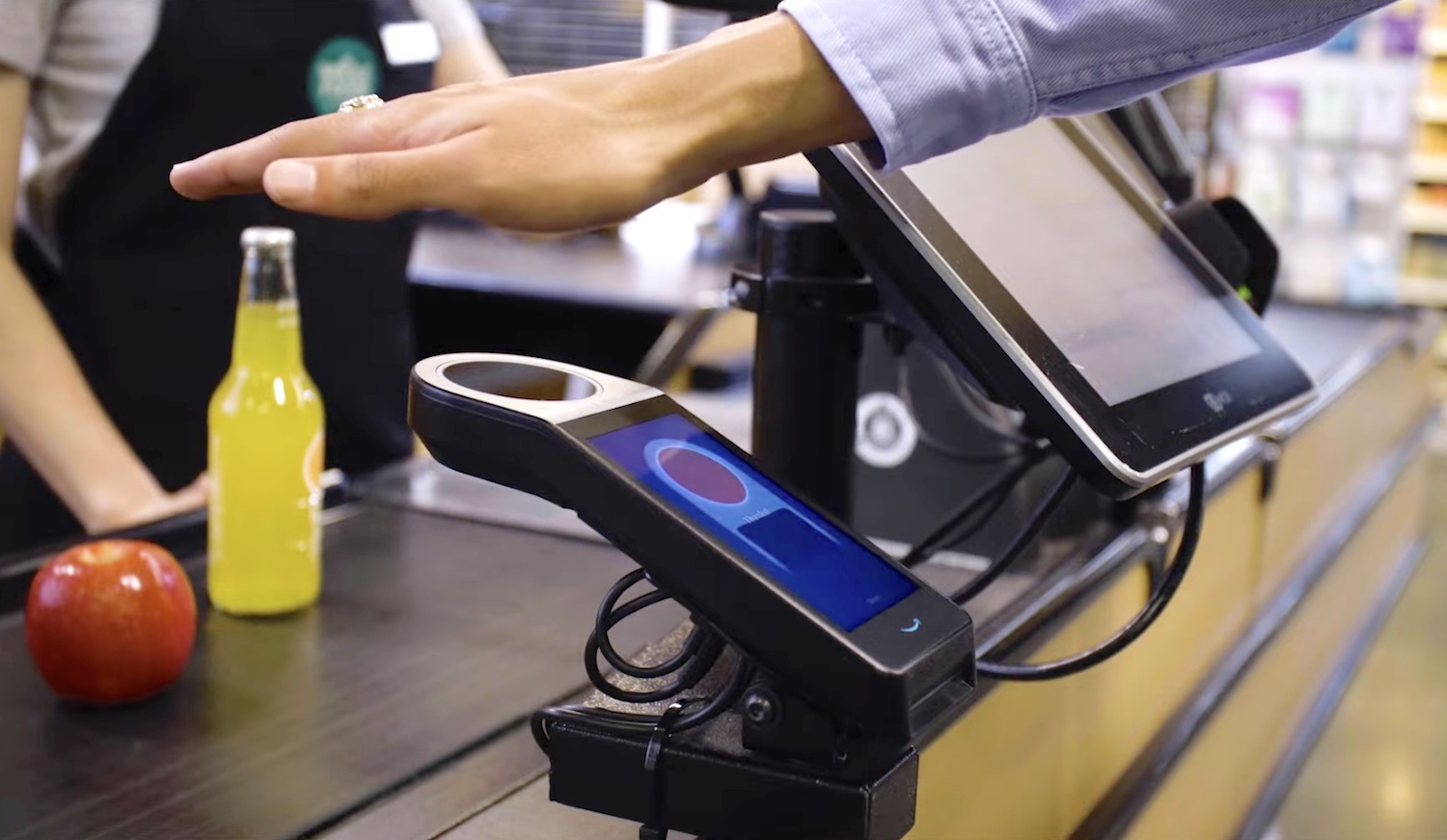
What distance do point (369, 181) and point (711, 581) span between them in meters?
0.21

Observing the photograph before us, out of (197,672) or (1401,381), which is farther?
(1401,381)

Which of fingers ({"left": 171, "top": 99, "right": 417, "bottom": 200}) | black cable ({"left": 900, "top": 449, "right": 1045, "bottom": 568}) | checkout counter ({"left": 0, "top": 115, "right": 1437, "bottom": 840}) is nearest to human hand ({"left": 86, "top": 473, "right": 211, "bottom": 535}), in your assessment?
checkout counter ({"left": 0, "top": 115, "right": 1437, "bottom": 840})

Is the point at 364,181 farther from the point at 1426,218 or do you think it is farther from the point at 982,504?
the point at 1426,218

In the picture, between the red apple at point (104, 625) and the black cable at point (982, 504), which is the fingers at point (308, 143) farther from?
the black cable at point (982, 504)

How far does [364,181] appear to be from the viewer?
562mm

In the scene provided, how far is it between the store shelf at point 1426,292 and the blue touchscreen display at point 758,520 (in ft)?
22.9

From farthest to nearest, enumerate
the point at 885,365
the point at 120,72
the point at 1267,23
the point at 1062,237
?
the point at 120,72, the point at 885,365, the point at 1062,237, the point at 1267,23

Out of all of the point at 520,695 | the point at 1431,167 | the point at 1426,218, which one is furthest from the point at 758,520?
the point at 1431,167

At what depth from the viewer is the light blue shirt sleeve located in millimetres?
669

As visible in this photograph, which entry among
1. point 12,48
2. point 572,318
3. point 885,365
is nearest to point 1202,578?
point 885,365

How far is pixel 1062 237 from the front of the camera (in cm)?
100

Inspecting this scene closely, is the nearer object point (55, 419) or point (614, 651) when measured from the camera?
point (614, 651)

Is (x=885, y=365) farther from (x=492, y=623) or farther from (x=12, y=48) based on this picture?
(x=12, y=48)

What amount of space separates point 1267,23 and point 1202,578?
0.92 meters
